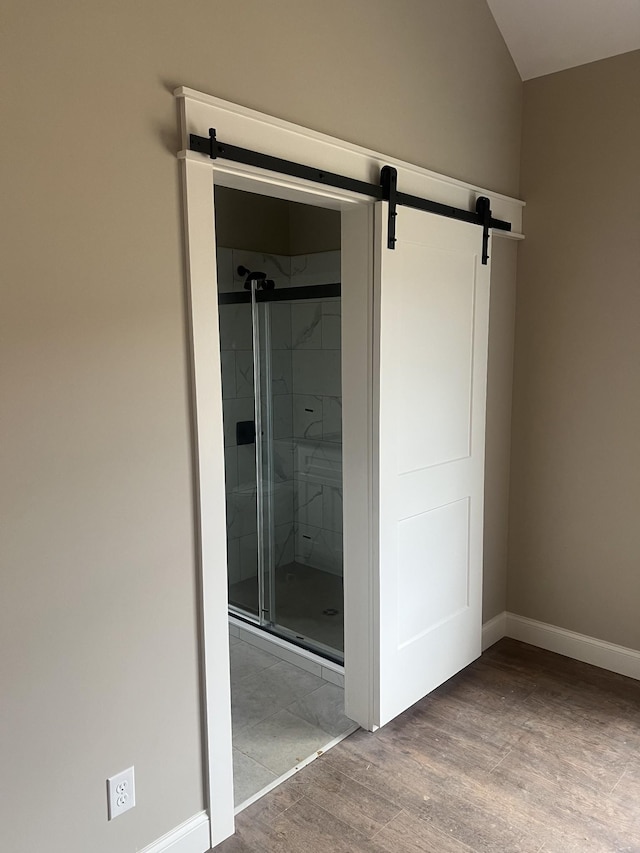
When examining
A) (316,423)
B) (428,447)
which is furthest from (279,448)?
(428,447)

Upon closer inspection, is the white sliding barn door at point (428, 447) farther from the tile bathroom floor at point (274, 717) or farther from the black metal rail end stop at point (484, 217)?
the tile bathroom floor at point (274, 717)

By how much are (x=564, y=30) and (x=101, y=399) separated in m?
2.48

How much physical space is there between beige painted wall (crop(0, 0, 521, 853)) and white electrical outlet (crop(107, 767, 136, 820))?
29 millimetres

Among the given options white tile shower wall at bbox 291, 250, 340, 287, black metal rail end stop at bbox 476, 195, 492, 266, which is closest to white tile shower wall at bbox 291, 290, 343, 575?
white tile shower wall at bbox 291, 250, 340, 287

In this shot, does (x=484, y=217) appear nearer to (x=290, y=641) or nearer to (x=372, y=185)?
(x=372, y=185)

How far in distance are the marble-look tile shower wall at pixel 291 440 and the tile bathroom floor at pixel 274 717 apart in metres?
0.63

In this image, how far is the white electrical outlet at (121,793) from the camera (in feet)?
5.58

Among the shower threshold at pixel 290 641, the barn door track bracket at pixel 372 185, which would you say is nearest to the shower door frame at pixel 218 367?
the barn door track bracket at pixel 372 185

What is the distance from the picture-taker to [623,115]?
107 inches

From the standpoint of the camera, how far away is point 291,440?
11.7 feet

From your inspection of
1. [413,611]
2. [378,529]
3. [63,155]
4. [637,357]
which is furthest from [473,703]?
[63,155]

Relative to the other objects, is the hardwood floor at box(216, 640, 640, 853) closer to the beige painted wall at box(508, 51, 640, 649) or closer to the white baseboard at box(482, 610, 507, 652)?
the white baseboard at box(482, 610, 507, 652)

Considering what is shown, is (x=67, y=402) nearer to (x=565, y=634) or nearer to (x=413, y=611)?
(x=413, y=611)

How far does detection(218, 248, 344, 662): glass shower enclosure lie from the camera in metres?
3.40
